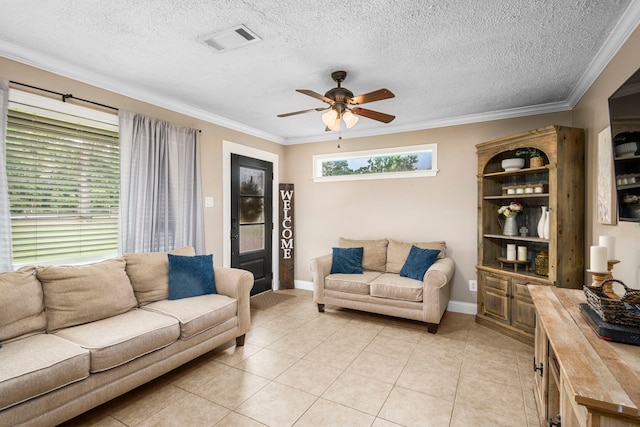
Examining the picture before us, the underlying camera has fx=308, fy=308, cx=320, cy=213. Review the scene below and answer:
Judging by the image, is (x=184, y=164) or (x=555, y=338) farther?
(x=184, y=164)

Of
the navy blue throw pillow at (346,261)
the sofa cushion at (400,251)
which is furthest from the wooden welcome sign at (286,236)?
the sofa cushion at (400,251)

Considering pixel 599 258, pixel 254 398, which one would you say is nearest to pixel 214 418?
pixel 254 398

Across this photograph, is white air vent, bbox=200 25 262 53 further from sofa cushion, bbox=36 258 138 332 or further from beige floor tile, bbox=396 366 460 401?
beige floor tile, bbox=396 366 460 401

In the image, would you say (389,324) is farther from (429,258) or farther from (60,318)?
(60,318)

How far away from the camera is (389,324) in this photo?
3676mm

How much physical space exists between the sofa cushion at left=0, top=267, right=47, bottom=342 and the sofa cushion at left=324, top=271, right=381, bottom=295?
109 inches

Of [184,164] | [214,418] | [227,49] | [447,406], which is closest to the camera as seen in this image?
[214,418]

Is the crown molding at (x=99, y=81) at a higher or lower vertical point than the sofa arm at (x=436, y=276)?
higher

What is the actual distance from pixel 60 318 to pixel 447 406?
283cm

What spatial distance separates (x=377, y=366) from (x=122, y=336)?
2005 mm

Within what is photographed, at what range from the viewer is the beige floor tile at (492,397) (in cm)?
209

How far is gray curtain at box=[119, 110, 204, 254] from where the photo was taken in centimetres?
306

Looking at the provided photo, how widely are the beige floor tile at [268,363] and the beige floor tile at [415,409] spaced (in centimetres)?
93

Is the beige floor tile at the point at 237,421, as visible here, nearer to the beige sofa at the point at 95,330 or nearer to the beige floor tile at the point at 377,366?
the beige sofa at the point at 95,330
